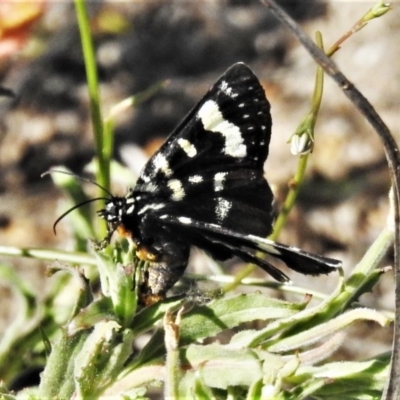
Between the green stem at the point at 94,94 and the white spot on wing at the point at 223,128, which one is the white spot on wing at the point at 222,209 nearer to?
the white spot on wing at the point at 223,128

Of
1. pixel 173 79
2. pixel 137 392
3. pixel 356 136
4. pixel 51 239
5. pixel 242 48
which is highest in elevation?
pixel 242 48

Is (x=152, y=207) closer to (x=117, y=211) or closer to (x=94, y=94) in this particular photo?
(x=117, y=211)

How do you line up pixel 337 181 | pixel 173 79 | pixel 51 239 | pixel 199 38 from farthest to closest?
pixel 199 38 < pixel 173 79 < pixel 337 181 < pixel 51 239

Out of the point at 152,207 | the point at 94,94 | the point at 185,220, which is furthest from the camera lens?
the point at 94,94

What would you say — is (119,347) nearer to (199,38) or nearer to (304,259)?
(304,259)

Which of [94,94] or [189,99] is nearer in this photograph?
[94,94]

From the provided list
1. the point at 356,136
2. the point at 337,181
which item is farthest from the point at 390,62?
the point at 337,181

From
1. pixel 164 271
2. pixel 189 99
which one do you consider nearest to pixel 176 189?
pixel 164 271

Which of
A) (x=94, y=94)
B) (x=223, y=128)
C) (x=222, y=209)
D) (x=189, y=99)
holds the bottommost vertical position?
(x=222, y=209)
